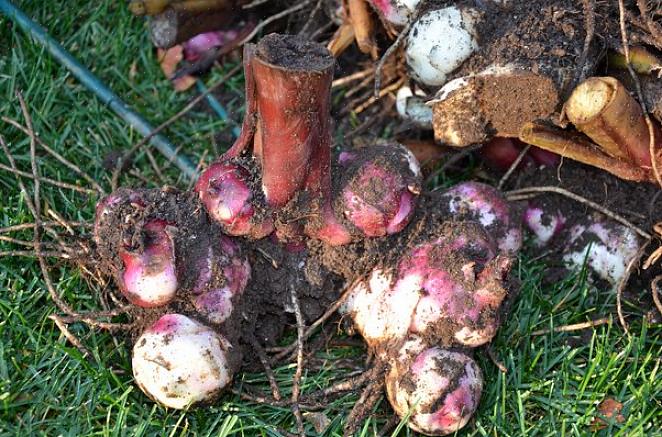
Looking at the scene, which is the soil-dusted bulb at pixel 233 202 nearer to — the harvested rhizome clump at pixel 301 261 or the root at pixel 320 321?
the harvested rhizome clump at pixel 301 261

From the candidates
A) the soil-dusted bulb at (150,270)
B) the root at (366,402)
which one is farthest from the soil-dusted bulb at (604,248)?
the soil-dusted bulb at (150,270)

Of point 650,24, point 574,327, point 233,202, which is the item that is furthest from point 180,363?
point 650,24

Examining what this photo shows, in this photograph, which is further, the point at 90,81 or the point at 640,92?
the point at 90,81

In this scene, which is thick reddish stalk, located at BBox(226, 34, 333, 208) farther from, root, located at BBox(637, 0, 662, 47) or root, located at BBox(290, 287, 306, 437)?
root, located at BBox(637, 0, 662, 47)

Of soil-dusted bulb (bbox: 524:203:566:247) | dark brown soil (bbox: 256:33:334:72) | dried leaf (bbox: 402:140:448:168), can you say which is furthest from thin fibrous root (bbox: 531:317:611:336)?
dark brown soil (bbox: 256:33:334:72)

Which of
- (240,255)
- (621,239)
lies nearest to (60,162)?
(240,255)

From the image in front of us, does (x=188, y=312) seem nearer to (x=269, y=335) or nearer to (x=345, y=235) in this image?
(x=269, y=335)

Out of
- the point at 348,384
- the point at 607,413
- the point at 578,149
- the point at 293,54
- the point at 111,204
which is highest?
the point at 293,54

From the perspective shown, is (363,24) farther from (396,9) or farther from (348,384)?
(348,384)
